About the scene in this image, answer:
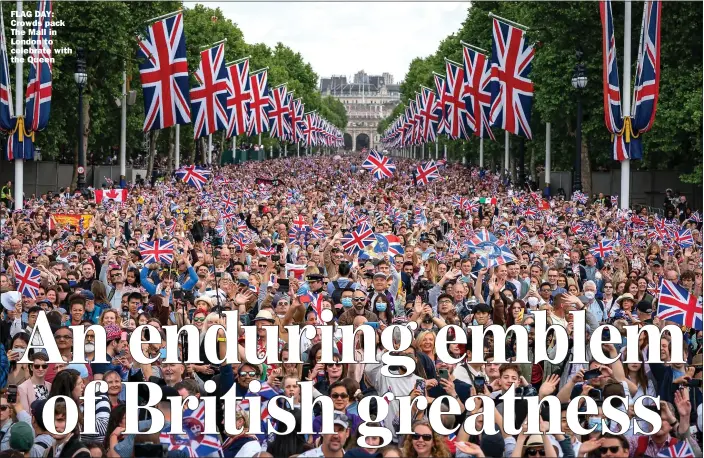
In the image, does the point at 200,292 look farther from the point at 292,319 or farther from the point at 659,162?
the point at 659,162

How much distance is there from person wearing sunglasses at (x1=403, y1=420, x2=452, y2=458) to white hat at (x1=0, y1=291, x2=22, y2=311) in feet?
21.6

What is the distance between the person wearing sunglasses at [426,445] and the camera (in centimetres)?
772

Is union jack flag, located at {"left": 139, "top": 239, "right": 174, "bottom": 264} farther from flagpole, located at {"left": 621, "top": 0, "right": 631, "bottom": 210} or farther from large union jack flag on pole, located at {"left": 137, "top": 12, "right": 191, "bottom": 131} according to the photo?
large union jack flag on pole, located at {"left": 137, "top": 12, "right": 191, "bottom": 131}

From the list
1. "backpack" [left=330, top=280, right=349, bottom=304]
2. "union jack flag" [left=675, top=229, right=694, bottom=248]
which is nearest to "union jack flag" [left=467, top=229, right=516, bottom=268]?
"backpack" [left=330, top=280, right=349, bottom=304]

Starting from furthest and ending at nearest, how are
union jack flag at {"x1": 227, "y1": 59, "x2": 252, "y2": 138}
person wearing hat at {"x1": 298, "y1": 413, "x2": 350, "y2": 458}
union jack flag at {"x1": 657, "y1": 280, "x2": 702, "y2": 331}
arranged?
union jack flag at {"x1": 227, "y1": 59, "x2": 252, "y2": 138}
union jack flag at {"x1": 657, "y1": 280, "x2": 702, "y2": 331}
person wearing hat at {"x1": 298, "y1": 413, "x2": 350, "y2": 458}

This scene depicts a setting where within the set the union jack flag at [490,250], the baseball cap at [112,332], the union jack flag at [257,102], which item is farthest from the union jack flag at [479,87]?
→ the baseball cap at [112,332]

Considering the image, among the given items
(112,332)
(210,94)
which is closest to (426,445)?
(112,332)

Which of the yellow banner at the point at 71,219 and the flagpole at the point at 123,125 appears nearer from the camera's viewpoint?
the yellow banner at the point at 71,219

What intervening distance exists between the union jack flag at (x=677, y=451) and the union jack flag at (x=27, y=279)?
7.94m

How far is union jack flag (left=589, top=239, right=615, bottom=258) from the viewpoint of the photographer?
63.0 feet

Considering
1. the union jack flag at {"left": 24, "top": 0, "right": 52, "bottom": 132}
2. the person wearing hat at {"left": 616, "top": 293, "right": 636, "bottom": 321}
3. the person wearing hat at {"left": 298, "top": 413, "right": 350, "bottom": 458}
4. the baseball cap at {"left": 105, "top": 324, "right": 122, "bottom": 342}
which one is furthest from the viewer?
the union jack flag at {"left": 24, "top": 0, "right": 52, "bottom": 132}

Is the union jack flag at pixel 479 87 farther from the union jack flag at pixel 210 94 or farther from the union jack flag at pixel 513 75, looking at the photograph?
the union jack flag at pixel 210 94

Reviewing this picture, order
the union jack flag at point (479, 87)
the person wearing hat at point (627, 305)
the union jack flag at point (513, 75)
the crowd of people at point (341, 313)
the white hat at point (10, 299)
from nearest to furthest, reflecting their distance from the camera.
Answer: the crowd of people at point (341, 313) < the person wearing hat at point (627, 305) < the white hat at point (10, 299) < the union jack flag at point (513, 75) < the union jack flag at point (479, 87)

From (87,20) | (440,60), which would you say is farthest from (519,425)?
(440,60)
